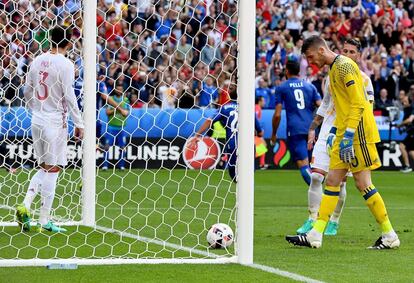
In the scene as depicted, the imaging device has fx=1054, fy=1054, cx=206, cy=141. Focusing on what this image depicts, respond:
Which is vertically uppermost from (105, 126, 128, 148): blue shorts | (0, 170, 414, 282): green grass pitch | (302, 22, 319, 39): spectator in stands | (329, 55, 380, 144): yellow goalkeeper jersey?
(302, 22, 319, 39): spectator in stands

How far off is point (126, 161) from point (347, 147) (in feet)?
26.3

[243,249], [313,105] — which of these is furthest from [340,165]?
[313,105]

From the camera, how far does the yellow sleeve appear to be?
9.55 meters

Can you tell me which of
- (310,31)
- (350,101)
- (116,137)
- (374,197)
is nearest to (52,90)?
(350,101)

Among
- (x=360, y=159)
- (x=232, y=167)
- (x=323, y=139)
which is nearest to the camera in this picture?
(x=360, y=159)

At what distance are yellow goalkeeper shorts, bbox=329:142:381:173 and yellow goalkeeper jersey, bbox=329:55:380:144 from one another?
0.21 feet

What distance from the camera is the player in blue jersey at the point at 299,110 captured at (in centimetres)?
1363

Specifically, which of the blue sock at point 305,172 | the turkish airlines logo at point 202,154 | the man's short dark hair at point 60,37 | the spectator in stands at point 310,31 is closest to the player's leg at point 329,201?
the man's short dark hair at point 60,37

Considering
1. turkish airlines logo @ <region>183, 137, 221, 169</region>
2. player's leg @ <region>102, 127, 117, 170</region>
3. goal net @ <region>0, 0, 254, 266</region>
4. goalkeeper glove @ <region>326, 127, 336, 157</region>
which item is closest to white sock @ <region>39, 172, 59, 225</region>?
goal net @ <region>0, 0, 254, 266</region>

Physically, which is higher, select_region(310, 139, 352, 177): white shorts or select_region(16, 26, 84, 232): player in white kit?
select_region(16, 26, 84, 232): player in white kit

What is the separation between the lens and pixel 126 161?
56.3 ft

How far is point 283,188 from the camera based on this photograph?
20.0 metres

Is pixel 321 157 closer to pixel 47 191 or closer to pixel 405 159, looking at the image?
pixel 47 191

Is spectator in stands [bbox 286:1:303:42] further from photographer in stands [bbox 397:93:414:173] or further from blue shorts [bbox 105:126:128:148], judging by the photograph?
blue shorts [bbox 105:126:128:148]
